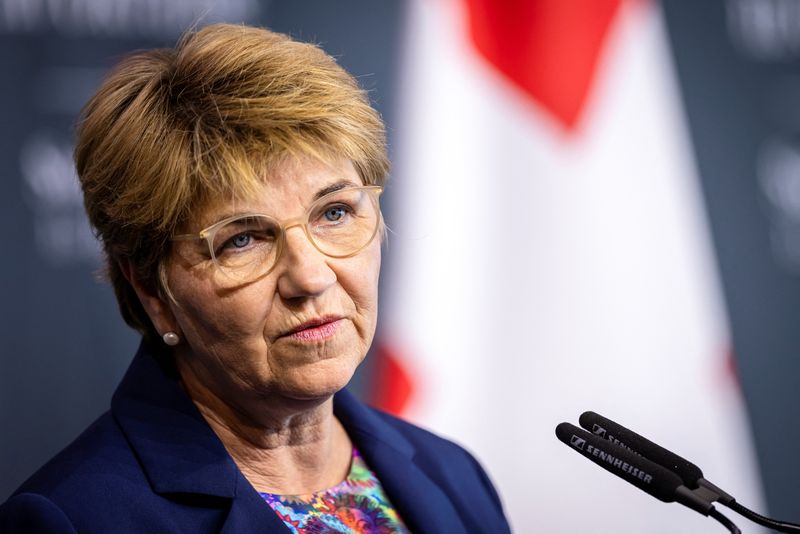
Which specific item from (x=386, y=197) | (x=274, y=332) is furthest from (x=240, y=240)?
(x=386, y=197)

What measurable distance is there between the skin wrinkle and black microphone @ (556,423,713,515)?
0.32 m

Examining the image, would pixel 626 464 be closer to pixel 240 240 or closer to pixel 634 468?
pixel 634 468

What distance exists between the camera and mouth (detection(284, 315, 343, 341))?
1.22 metres

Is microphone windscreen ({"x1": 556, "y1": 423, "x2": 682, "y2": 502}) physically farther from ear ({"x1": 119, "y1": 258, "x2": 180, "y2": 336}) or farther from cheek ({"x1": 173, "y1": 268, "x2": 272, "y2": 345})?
ear ({"x1": 119, "y1": 258, "x2": 180, "y2": 336})

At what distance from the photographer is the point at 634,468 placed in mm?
1072

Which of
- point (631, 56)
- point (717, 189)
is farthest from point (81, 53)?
point (717, 189)

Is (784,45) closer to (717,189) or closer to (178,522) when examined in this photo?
(717,189)

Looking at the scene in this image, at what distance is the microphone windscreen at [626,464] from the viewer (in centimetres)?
105

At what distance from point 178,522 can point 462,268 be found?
1.41 metres

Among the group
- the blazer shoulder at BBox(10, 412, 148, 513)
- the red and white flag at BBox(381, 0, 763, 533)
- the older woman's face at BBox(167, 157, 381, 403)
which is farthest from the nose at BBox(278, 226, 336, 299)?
the red and white flag at BBox(381, 0, 763, 533)

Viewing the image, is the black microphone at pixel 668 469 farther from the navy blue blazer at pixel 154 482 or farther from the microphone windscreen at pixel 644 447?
the navy blue blazer at pixel 154 482

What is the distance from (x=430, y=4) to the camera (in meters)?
2.52

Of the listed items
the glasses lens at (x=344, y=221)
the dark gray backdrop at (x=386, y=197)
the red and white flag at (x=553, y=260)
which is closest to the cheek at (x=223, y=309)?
the glasses lens at (x=344, y=221)

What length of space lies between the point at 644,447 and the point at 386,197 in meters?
1.44
